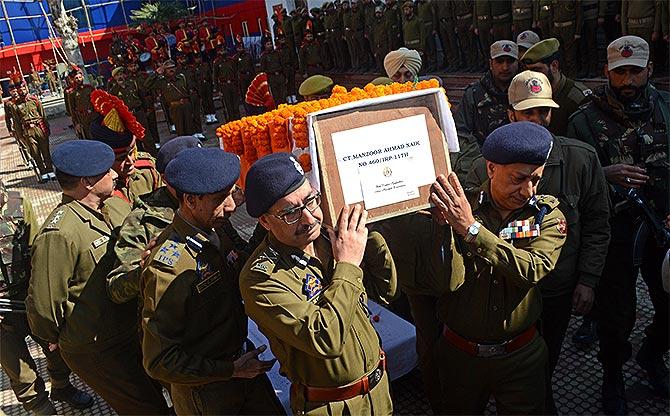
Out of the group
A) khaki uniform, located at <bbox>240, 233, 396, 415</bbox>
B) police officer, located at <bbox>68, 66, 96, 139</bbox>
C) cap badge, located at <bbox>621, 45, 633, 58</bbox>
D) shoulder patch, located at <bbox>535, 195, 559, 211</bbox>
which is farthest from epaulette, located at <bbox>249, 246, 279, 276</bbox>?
police officer, located at <bbox>68, 66, 96, 139</bbox>

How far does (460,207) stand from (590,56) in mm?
8195

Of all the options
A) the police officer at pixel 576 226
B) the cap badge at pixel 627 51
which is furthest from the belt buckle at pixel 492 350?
the cap badge at pixel 627 51

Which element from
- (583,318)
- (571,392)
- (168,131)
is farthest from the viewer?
(168,131)

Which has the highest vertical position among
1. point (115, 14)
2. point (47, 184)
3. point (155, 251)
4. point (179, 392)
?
point (115, 14)

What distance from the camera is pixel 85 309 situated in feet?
10.2

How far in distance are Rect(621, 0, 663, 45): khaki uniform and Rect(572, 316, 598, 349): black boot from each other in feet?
18.4

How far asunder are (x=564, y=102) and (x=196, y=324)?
131 inches

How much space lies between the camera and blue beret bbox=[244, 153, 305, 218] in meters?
2.12

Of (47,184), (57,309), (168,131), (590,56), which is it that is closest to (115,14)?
(168,131)

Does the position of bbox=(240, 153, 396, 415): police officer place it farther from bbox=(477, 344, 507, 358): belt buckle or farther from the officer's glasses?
bbox=(477, 344, 507, 358): belt buckle

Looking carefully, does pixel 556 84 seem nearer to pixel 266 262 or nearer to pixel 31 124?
pixel 266 262

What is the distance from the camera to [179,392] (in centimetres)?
276

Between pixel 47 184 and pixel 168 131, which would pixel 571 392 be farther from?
pixel 168 131

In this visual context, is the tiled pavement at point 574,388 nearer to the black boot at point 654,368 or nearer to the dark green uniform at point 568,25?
the black boot at point 654,368
